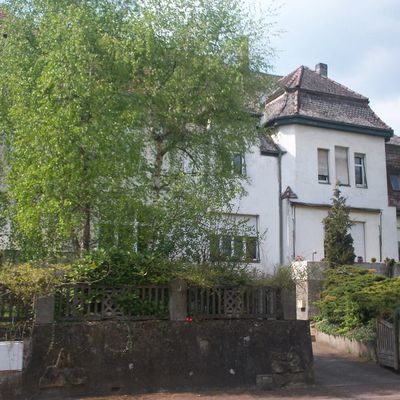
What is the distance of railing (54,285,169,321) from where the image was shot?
10.9m

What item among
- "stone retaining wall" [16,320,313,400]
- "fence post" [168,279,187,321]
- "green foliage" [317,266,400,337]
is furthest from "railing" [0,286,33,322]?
"green foliage" [317,266,400,337]

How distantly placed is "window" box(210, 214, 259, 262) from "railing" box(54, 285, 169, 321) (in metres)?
1.55

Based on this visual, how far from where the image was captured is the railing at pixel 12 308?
10.5 m

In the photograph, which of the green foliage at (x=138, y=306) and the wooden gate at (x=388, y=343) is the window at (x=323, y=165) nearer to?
the wooden gate at (x=388, y=343)

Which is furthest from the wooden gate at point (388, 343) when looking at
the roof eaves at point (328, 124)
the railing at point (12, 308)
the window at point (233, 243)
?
the roof eaves at point (328, 124)

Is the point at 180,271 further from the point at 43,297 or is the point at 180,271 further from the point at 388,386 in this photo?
the point at 388,386

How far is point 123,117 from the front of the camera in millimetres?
11953

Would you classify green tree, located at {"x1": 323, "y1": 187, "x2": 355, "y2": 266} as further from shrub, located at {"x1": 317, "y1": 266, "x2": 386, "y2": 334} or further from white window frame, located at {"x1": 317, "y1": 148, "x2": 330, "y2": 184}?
white window frame, located at {"x1": 317, "y1": 148, "x2": 330, "y2": 184}

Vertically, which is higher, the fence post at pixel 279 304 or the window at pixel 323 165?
the window at pixel 323 165

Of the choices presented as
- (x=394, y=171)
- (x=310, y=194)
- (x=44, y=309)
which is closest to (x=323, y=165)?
(x=310, y=194)

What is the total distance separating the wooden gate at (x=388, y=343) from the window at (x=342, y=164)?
10487mm

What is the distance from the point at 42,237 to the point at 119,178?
6.70 ft

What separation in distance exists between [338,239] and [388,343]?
216 inches

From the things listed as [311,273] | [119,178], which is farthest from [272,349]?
[311,273]
